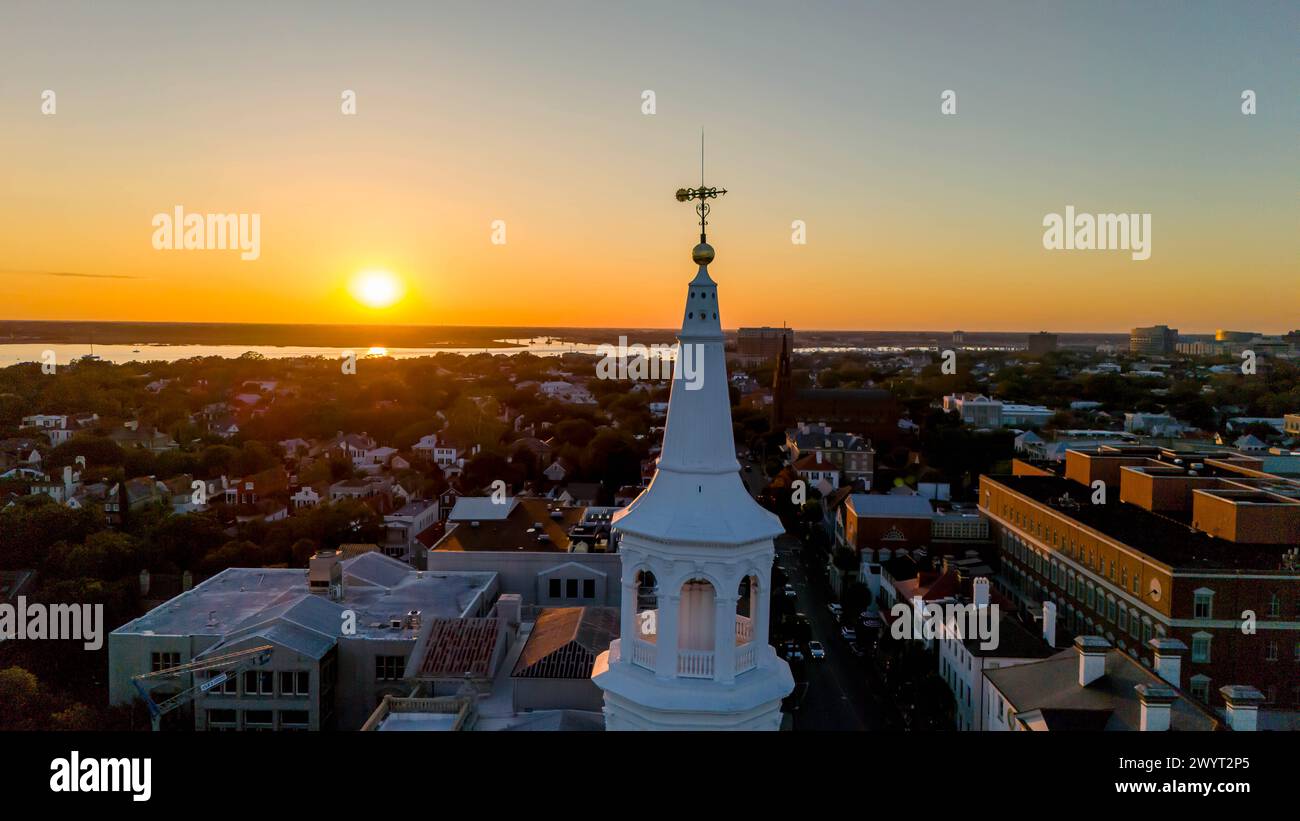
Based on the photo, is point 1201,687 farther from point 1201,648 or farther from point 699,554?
point 699,554

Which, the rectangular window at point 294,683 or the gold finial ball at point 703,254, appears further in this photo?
the rectangular window at point 294,683

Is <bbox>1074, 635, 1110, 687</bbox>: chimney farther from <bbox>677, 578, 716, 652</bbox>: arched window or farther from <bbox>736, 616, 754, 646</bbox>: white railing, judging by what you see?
<bbox>677, 578, 716, 652</bbox>: arched window

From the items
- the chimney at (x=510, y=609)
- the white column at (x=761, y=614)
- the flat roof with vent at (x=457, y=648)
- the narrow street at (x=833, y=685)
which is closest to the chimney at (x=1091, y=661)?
the narrow street at (x=833, y=685)

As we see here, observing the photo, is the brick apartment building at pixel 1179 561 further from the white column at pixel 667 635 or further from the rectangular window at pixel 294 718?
the rectangular window at pixel 294 718

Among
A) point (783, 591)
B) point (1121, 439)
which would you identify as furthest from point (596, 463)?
point (1121, 439)

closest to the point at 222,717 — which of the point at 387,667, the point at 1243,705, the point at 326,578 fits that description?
the point at 387,667
